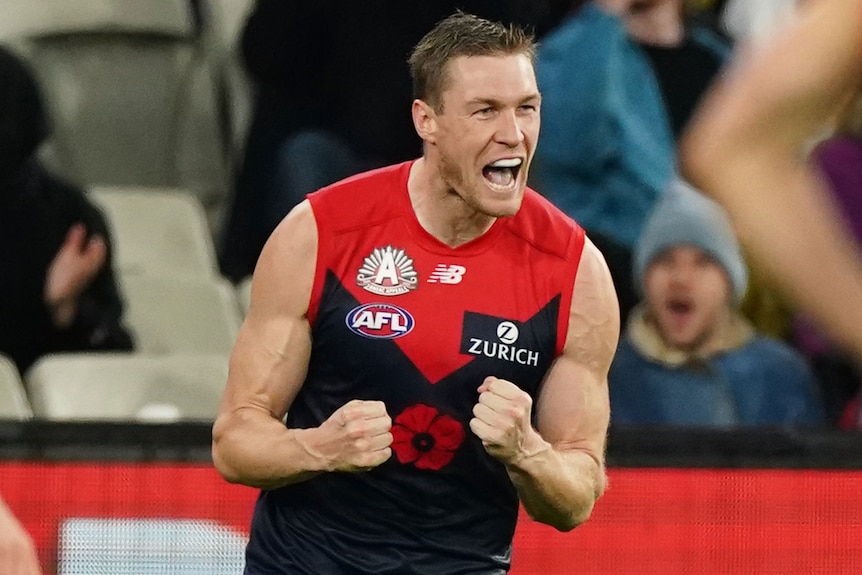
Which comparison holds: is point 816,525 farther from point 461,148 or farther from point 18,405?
point 18,405

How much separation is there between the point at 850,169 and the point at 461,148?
78 centimetres

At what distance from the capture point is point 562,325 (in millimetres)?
3707

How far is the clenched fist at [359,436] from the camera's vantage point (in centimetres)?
330

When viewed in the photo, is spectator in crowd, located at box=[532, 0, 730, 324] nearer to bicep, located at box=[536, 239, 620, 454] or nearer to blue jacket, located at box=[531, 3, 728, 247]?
blue jacket, located at box=[531, 3, 728, 247]

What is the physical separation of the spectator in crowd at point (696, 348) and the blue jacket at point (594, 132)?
0.59 ft

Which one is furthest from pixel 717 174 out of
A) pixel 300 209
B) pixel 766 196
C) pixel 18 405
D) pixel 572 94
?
pixel 572 94

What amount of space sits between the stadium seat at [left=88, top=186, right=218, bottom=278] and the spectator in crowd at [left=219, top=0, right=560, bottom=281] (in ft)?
0.82

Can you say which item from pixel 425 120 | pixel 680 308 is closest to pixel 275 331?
pixel 425 120

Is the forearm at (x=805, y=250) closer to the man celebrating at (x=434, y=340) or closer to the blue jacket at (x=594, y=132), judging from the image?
the man celebrating at (x=434, y=340)

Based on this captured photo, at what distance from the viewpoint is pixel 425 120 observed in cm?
377

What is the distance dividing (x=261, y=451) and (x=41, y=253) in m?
2.13

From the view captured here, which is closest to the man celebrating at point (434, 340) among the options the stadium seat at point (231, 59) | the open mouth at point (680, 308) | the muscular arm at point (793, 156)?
the open mouth at point (680, 308)

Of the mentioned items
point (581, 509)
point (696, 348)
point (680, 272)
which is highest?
point (680, 272)

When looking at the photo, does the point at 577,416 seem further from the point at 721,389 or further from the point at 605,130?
the point at 605,130
